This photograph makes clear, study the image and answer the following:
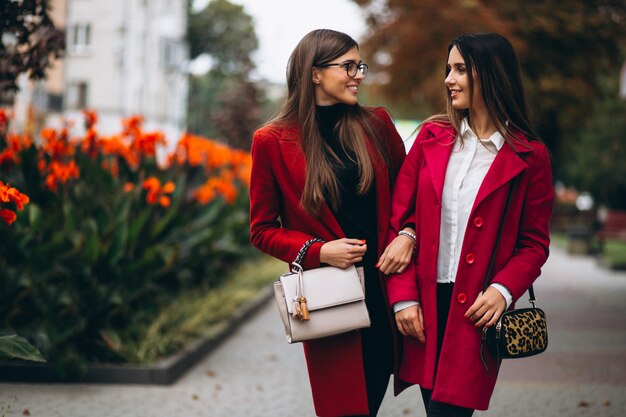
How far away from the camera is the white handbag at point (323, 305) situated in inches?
124

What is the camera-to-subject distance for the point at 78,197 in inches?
290

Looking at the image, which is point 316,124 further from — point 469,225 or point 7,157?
point 7,157

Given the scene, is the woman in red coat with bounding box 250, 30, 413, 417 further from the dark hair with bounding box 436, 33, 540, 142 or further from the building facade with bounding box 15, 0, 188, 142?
the building facade with bounding box 15, 0, 188, 142

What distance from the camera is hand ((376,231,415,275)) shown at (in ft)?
10.4

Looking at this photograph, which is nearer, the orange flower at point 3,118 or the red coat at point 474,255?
the red coat at point 474,255

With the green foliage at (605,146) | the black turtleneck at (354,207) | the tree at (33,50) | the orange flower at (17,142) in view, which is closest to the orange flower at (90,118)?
the orange flower at (17,142)

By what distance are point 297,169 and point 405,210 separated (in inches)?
17.9

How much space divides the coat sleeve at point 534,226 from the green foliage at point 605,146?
23.3 meters

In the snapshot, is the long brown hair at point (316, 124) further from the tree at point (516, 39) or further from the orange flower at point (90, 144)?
the tree at point (516, 39)

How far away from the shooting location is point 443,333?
318 cm

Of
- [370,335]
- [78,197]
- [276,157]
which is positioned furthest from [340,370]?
[78,197]

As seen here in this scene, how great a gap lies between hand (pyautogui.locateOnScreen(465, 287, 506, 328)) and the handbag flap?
42 centimetres

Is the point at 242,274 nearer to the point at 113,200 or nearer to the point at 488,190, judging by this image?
the point at 113,200

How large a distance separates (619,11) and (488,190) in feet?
30.1
